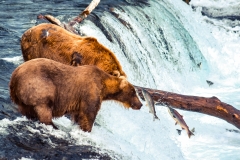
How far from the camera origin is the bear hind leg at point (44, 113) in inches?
185

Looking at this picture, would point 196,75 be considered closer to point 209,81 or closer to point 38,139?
point 209,81

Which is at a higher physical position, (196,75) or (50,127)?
(50,127)

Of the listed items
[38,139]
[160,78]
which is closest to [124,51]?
[160,78]

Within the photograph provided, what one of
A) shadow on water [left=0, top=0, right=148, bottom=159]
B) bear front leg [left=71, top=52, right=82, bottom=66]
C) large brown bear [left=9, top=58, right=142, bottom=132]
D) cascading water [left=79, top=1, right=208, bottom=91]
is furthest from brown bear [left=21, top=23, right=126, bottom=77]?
cascading water [left=79, top=1, right=208, bottom=91]

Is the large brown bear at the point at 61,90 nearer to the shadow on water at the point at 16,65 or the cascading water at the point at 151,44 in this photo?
the shadow on water at the point at 16,65

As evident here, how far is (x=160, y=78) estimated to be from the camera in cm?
1002

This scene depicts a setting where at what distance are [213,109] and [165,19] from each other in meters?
6.10

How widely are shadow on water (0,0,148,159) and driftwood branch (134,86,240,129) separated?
5.59ft

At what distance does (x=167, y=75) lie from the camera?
10.4 meters

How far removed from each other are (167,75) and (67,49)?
4554mm

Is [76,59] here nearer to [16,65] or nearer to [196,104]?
[16,65]

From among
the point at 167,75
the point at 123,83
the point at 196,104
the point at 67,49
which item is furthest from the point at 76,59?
the point at 167,75

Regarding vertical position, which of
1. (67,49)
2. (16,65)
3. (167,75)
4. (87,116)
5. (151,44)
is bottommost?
(167,75)

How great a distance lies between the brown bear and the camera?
19.3 feet
